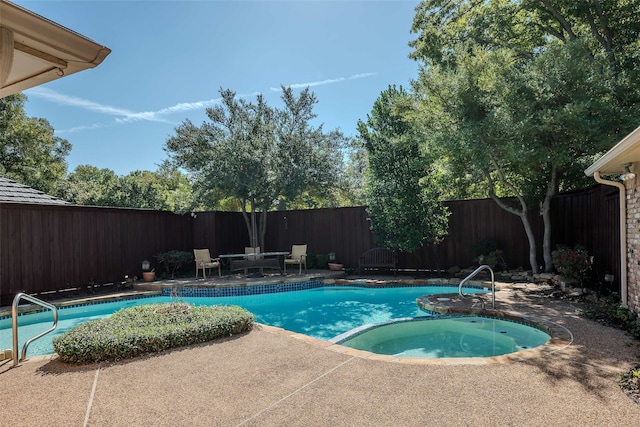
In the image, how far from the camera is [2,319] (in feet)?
21.9

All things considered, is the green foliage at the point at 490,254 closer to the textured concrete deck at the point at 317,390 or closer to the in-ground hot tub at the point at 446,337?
the in-ground hot tub at the point at 446,337

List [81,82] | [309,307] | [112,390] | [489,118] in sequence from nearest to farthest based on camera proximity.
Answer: [112,390] → [489,118] → [309,307] → [81,82]

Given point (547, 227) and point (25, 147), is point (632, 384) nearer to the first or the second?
point (547, 227)

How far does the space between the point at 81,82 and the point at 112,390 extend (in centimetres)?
1482

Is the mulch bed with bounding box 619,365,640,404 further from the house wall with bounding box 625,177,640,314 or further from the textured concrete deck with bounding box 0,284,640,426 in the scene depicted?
the house wall with bounding box 625,177,640,314

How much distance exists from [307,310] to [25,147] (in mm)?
17108

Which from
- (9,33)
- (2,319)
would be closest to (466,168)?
(9,33)

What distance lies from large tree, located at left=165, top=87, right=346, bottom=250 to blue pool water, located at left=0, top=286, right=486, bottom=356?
11.4 ft

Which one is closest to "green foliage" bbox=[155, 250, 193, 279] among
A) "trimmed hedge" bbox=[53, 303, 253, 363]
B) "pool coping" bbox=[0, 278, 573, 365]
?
"pool coping" bbox=[0, 278, 573, 365]

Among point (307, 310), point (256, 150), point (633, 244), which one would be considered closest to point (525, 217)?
→ point (633, 244)

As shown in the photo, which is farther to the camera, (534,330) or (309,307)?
(309,307)

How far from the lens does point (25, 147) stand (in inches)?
683

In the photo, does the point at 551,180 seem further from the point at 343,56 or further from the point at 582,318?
the point at 343,56

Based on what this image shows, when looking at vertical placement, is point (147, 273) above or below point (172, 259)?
below
